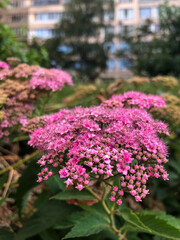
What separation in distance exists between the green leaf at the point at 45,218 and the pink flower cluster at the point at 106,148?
0.42 metres

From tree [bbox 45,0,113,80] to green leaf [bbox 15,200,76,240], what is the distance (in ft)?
114

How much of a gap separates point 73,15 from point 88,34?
10.0 ft

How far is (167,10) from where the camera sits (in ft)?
78.2

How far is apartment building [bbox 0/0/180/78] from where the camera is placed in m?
46.4

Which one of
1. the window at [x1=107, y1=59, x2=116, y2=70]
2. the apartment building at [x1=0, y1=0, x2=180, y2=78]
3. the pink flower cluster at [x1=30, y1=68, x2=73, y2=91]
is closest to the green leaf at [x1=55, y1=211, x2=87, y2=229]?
the pink flower cluster at [x1=30, y1=68, x2=73, y2=91]

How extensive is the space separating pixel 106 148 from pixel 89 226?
17.5 inches

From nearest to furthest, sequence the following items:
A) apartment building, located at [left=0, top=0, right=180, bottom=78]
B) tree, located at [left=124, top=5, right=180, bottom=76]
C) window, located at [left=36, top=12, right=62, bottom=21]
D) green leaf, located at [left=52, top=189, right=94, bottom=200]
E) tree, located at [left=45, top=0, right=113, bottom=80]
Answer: green leaf, located at [left=52, top=189, right=94, bottom=200] → tree, located at [left=124, top=5, right=180, bottom=76] → tree, located at [left=45, top=0, right=113, bottom=80] → apartment building, located at [left=0, top=0, right=180, bottom=78] → window, located at [left=36, top=12, right=62, bottom=21]

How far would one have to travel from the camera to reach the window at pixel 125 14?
47459 mm

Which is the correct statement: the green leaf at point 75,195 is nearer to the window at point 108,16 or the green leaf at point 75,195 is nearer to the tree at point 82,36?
the tree at point 82,36

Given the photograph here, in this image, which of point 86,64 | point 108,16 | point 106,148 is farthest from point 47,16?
point 106,148

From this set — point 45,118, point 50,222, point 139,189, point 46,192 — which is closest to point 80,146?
point 139,189

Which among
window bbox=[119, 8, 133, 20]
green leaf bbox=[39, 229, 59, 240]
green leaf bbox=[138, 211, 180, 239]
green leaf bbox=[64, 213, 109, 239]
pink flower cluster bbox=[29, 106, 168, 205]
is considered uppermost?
window bbox=[119, 8, 133, 20]

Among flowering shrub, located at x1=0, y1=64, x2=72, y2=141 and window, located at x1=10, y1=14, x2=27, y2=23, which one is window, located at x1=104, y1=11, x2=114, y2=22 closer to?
window, located at x1=10, y1=14, x2=27, y2=23

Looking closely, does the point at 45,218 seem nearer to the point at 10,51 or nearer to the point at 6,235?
the point at 6,235
